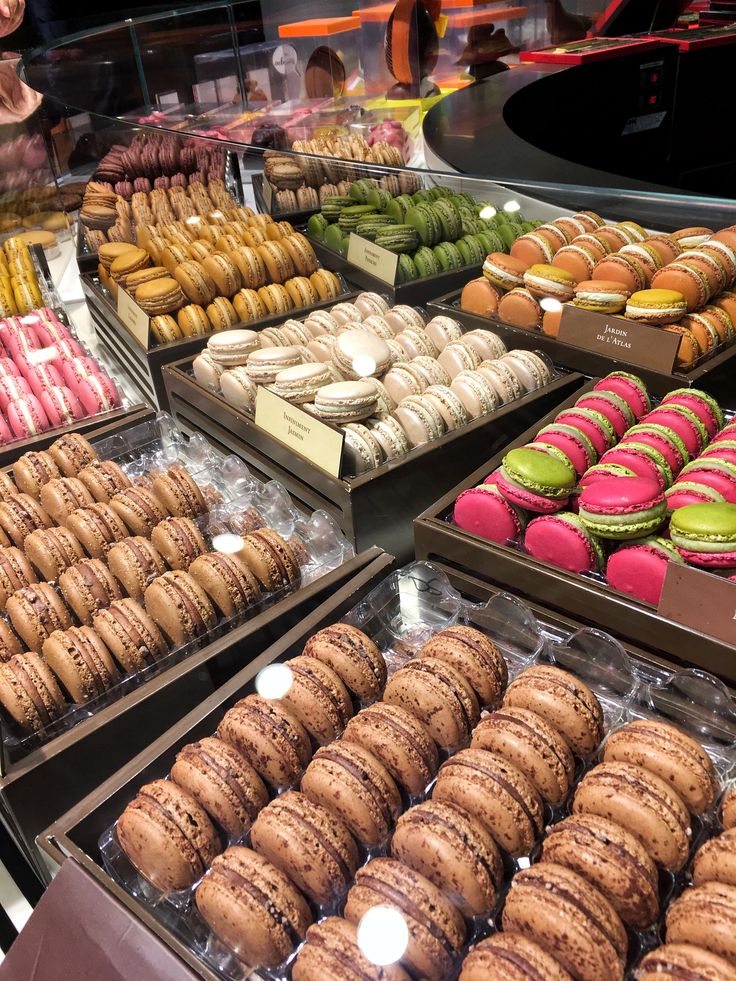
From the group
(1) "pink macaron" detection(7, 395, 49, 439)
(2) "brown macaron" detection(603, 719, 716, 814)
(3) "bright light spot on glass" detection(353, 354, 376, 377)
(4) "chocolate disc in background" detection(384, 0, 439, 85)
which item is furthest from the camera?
(4) "chocolate disc in background" detection(384, 0, 439, 85)

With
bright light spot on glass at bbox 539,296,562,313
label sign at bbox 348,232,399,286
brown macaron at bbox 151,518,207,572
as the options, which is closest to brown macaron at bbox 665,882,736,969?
brown macaron at bbox 151,518,207,572

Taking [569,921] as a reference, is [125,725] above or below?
below

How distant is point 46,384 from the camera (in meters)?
2.61

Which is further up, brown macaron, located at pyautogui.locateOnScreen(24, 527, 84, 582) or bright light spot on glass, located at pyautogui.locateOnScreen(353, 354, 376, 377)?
bright light spot on glass, located at pyautogui.locateOnScreen(353, 354, 376, 377)

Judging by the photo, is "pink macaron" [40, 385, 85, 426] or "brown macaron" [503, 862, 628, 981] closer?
"brown macaron" [503, 862, 628, 981]

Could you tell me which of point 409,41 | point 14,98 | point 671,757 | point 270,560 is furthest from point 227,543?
point 409,41

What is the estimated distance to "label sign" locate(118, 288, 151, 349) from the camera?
2.80 m

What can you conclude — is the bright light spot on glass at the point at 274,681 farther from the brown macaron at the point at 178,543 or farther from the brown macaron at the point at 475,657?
the brown macaron at the point at 178,543

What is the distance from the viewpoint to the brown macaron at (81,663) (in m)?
1.50

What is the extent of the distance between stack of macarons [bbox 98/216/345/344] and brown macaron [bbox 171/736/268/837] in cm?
185

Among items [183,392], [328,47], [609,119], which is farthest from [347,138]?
[183,392]

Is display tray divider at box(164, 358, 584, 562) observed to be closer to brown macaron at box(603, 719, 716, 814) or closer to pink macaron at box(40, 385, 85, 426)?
pink macaron at box(40, 385, 85, 426)

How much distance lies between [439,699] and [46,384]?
1884 mm

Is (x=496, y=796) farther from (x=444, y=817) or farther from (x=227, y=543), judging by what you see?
(x=227, y=543)
